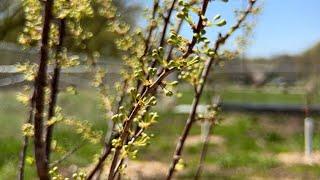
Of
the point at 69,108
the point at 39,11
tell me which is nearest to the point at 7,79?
the point at 69,108

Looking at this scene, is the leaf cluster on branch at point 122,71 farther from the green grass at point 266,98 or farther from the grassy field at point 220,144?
the green grass at point 266,98

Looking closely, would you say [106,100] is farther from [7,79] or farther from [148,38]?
[7,79]

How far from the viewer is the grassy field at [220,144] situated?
6820mm

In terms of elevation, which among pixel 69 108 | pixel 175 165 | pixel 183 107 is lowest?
pixel 175 165

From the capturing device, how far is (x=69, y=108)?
10828mm

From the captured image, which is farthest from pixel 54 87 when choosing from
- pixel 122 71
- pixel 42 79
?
pixel 42 79

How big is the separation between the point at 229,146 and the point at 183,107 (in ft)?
18.4

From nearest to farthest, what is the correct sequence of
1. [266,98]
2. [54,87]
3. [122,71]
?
[54,87]
[122,71]
[266,98]

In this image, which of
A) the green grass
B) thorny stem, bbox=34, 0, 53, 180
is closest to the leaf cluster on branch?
thorny stem, bbox=34, 0, 53, 180

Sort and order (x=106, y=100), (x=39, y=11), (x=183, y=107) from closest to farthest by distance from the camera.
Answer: (x=39, y=11)
(x=106, y=100)
(x=183, y=107)

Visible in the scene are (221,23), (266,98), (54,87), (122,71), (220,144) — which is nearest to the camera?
(221,23)

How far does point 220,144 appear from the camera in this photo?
971 centimetres

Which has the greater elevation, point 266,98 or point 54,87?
point 266,98

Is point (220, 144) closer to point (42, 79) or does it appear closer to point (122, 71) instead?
point (122, 71)
